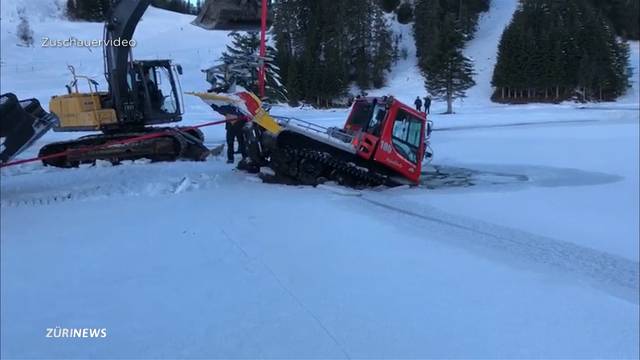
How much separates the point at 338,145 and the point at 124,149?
5221 millimetres

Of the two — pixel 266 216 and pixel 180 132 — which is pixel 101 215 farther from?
pixel 180 132

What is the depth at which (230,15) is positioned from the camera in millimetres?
9727

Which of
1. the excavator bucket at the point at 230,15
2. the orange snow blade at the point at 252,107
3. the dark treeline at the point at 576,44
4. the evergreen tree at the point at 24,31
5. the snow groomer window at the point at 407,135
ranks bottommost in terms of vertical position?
the snow groomer window at the point at 407,135

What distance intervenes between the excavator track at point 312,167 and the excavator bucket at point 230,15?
2.26 meters

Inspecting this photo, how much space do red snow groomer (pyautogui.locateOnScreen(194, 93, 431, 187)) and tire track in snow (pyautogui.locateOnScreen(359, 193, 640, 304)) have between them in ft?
9.33

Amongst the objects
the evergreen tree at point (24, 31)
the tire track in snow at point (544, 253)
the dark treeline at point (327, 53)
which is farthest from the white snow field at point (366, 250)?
the evergreen tree at point (24, 31)

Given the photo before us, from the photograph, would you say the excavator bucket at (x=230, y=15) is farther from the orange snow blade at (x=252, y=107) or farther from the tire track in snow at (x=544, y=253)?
the tire track in snow at (x=544, y=253)

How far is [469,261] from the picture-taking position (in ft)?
19.3

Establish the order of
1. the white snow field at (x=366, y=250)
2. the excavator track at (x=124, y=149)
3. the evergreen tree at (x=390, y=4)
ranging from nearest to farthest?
the white snow field at (x=366, y=250)
the evergreen tree at (x=390, y=4)
the excavator track at (x=124, y=149)

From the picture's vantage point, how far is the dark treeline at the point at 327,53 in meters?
17.5

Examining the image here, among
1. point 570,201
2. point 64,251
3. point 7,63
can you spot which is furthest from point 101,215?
point 7,63

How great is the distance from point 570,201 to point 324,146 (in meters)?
4.11

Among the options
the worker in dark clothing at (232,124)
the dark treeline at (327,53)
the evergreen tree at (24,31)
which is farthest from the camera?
the evergreen tree at (24,31)

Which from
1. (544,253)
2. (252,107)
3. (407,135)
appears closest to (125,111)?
(252,107)
